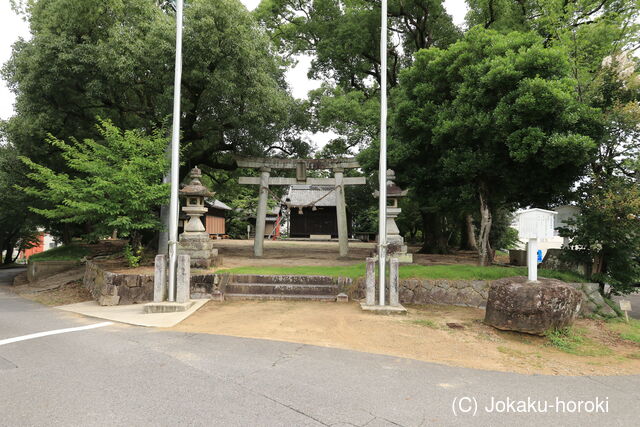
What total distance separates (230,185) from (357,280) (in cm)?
A: 1387

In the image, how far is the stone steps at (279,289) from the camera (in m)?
8.90

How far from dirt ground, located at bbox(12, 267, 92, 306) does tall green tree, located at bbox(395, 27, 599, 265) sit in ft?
36.8

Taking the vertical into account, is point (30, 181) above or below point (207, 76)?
below

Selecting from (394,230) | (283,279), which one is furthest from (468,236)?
(283,279)

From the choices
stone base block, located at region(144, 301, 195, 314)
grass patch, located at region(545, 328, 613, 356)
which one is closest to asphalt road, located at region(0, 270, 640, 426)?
grass patch, located at region(545, 328, 613, 356)

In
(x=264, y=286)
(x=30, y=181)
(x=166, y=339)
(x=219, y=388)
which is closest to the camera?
(x=219, y=388)

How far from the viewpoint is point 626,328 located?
7113mm

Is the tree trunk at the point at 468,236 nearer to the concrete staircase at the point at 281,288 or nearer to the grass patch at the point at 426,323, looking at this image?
the concrete staircase at the point at 281,288

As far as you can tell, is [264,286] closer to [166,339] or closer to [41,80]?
[166,339]

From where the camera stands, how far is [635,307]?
12.4 metres

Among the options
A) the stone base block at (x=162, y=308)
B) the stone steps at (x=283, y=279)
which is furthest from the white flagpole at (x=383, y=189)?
the stone base block at (x=162, y=308)

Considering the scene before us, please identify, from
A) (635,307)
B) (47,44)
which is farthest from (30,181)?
(635,307)

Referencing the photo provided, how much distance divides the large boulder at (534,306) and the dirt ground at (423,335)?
9.8 inches

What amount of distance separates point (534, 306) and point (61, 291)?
13.7 meters
